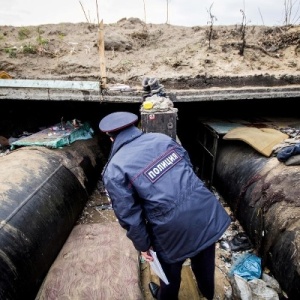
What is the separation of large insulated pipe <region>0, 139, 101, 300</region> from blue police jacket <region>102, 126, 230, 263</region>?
130 cm

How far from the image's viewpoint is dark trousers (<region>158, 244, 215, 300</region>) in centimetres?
241

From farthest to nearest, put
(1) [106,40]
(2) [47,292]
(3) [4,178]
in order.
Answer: (1) [106,40]
(3) [4,178]
(2) [47,292]

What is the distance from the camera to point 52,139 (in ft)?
15.5

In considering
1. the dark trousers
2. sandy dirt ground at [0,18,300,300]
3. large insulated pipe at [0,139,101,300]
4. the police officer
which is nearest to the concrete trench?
large insulated pipe at [0,139,101,300]

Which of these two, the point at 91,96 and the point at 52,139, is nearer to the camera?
the point at 52,139

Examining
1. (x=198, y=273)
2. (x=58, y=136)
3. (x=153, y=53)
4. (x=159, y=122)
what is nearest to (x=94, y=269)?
(x=198, y=273)

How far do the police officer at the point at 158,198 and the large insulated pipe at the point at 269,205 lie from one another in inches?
39.3

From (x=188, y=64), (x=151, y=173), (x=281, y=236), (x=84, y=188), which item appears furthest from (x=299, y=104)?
(x=151, y=173)

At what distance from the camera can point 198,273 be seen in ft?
8.66

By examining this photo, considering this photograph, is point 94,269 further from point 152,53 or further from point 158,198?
point 152,53

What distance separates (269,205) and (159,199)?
1.90m

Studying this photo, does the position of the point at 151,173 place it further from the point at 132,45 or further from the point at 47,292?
the point at 132,45

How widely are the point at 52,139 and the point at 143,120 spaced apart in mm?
1982

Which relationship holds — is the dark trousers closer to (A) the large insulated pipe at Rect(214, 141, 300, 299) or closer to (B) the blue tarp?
(A) the large insulated pipe at Rect(214, 141, 300, 299)
